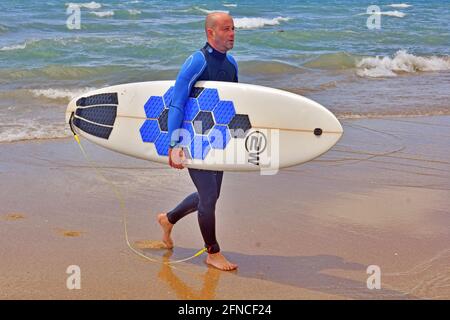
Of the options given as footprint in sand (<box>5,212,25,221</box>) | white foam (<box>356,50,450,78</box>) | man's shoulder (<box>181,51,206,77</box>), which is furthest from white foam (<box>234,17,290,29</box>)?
man's shoulder (<box>181,51,206,77</box>)

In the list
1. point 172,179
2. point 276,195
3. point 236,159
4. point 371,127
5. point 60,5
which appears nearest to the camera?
point 236,159

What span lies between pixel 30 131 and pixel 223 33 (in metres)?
4.14

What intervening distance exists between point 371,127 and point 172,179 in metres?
2.90

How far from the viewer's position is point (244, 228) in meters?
4.32

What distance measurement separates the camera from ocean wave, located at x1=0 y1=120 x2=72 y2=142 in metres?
6.80

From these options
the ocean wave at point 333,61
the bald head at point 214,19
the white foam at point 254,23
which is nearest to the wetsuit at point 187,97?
the bald head at point 214,19

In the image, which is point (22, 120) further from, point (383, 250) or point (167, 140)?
point (383, 250)

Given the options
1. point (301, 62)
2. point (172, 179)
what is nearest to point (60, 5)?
point (301, 62)

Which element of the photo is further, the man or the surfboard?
the surfboard

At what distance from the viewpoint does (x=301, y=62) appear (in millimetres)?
13805

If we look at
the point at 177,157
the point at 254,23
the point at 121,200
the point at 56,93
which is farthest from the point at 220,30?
the point at 254,23

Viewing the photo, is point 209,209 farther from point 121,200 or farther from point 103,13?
point 103,13

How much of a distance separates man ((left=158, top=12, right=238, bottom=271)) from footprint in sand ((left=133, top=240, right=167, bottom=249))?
1.22 feet

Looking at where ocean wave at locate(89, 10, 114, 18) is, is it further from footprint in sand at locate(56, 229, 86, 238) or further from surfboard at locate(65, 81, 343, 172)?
surfboard at locate(65, 81, 343, 172)
